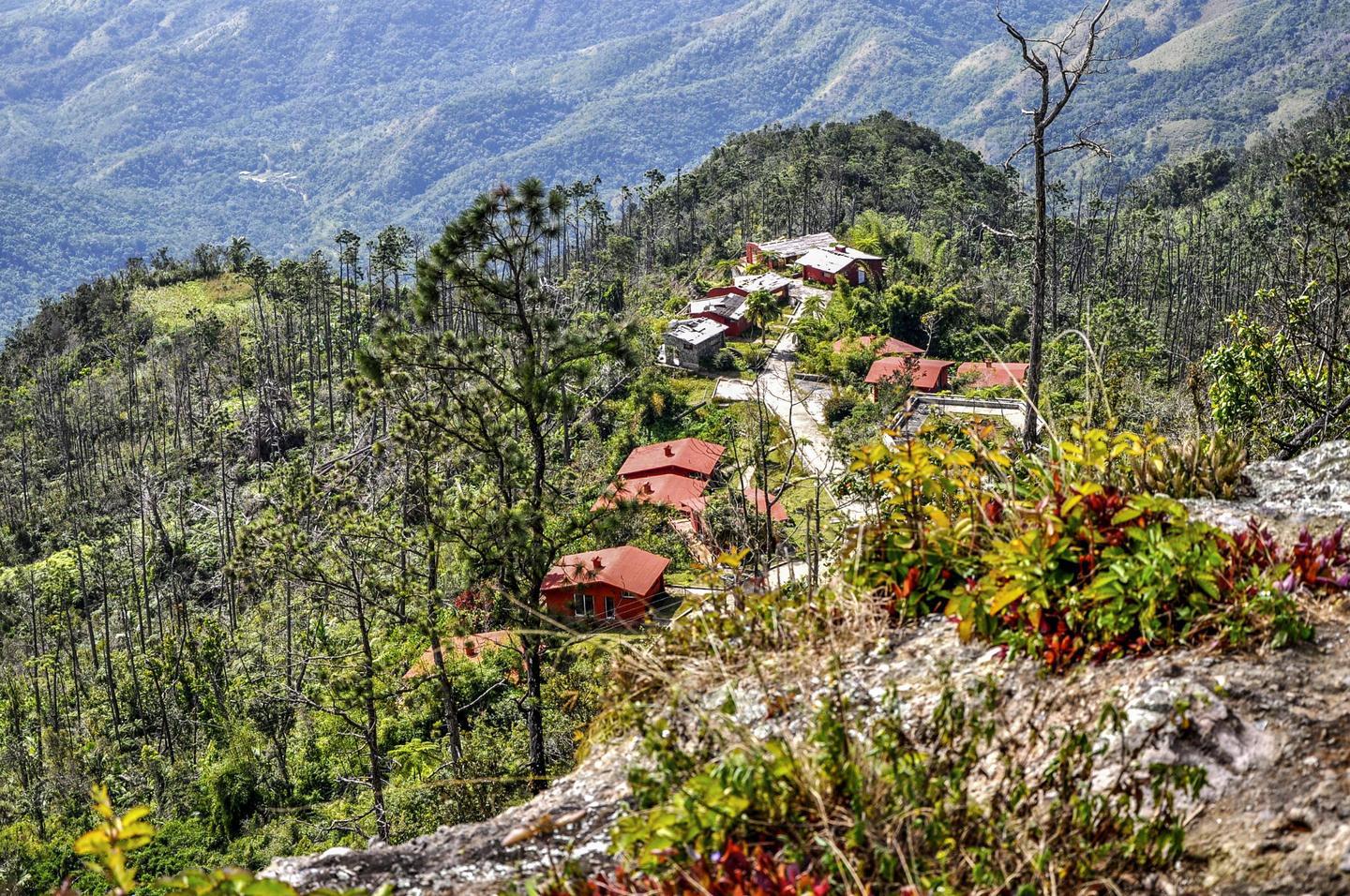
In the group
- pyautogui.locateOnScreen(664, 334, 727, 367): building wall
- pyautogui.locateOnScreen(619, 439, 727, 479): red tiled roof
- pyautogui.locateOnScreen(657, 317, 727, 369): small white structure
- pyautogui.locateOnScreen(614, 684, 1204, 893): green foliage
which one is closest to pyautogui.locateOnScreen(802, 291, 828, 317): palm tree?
pyautogui.locateOnScreen(657, 317, 727, 369): small white structure

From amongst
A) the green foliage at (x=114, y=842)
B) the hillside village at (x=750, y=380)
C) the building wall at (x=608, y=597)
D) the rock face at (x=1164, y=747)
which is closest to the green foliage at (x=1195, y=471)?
the rock face at (x=1164, y=747)

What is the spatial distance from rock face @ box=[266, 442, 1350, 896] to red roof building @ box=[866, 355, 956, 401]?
129ft

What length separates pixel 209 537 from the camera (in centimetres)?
5728

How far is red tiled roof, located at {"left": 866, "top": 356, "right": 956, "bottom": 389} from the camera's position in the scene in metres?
44.8

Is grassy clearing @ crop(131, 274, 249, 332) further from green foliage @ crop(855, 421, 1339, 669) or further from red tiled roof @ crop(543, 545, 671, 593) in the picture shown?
green foliage @ crop(855, 421, 1339, 669)

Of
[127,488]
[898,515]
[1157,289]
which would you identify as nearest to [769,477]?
[898,515]

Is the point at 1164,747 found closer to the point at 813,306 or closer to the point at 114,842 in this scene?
the point at 114,842

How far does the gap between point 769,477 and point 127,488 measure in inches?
1913

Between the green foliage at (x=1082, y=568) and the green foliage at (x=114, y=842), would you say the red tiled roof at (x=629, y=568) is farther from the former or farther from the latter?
the green foliage at (x=114, y=842)

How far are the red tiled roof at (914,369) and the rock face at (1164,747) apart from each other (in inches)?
1569

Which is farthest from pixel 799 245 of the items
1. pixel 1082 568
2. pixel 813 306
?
pixel 1082 568

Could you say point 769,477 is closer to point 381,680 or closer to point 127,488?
point 381,680

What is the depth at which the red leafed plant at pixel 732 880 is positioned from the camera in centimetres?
325

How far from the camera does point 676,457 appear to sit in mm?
41000
